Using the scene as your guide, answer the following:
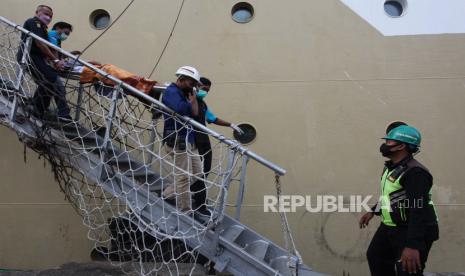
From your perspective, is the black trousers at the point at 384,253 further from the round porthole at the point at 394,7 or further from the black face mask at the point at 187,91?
the round porthole at the point at 394,7

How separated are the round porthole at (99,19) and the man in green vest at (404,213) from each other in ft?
11.4

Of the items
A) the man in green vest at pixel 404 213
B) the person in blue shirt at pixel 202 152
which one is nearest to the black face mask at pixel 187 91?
the person in blue shirt at pixel 202 152

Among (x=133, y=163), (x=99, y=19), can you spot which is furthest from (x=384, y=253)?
(x=99, y=19)

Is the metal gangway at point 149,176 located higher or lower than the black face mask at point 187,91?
lower

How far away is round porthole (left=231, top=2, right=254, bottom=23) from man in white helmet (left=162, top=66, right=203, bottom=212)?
1.67m

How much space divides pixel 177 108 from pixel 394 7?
2863 millimetres

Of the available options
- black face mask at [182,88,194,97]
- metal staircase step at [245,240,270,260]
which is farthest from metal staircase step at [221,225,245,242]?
black face mask at [182,88,194,97]

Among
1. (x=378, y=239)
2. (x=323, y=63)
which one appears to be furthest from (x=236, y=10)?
(x=378, y=239)

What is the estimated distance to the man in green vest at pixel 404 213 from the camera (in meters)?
2.16

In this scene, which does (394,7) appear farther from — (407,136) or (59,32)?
(59,32)

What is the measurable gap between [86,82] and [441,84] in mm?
3440

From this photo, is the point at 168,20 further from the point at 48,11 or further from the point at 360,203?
the point at 360,203

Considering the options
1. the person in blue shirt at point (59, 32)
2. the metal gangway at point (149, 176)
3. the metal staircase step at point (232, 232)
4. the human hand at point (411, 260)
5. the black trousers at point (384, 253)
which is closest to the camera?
the human hand at point (411, 260)

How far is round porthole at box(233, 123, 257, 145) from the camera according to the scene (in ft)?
13.9
